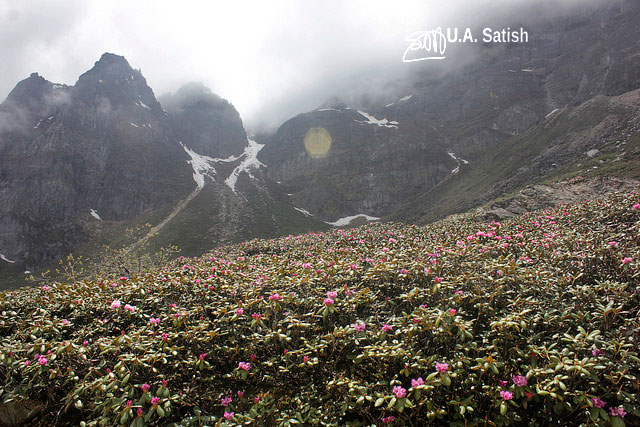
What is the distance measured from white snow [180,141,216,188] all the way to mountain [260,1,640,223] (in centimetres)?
3642

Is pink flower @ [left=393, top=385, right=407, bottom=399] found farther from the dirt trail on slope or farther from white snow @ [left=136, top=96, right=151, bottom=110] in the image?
white snow @ [left=136, top=96, right=151, bottom=110]

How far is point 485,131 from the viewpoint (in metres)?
144

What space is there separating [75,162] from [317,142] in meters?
126

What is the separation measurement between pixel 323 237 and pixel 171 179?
148 m

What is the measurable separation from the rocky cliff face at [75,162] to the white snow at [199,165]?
4.34m

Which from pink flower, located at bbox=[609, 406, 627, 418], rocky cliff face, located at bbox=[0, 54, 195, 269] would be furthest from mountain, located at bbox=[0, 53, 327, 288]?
pink flower, located at bbox=[609, 406, 627, 418]

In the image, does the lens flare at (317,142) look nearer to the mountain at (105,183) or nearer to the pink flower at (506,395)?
the mountain at (105,183)

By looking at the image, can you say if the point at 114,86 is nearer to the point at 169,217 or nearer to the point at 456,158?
the point at 169,217

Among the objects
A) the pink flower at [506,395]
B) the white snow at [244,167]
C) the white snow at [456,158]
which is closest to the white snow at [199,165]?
the white snow at [244,167]

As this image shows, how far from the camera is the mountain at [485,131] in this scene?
8075 cm

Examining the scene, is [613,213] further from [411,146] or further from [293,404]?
[411,146]

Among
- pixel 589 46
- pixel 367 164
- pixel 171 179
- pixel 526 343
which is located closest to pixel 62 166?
pixel 171 179

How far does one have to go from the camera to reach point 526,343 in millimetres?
3709

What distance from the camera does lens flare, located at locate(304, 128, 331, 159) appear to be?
173125 millimetres
